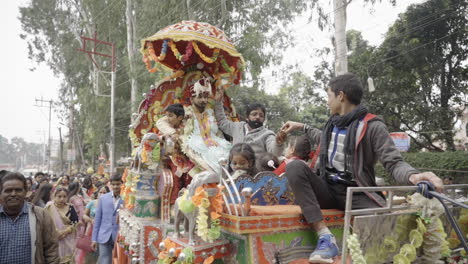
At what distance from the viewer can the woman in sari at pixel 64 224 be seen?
5117mm

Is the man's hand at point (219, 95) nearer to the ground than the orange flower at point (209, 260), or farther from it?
farther from it

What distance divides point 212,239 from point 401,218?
1319mm

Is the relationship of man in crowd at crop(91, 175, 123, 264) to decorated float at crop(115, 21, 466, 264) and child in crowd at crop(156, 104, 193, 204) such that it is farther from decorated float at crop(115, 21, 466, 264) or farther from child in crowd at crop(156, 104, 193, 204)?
child in crowd at crop(156, 104, 193, 204)

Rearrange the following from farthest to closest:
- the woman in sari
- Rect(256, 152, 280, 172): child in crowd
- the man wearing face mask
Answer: the woman in sari < the man wearing face mask < Rect(256, 152, 280, 172): child in crowd

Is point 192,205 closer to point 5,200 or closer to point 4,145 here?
point 5,200

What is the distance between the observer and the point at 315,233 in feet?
8.95

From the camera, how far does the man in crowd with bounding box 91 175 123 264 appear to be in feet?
18.1

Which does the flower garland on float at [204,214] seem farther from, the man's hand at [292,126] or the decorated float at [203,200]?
the man's hand at [292,126]

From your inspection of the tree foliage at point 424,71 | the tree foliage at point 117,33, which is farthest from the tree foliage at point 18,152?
the tree foliage at point 424,71

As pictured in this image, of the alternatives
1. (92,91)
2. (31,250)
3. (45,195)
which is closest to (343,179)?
(31,250)

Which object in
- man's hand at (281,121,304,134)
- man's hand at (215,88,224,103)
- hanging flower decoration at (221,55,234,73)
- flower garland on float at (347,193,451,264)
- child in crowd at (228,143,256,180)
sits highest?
hanging flower decoration at (221,55,234,73)

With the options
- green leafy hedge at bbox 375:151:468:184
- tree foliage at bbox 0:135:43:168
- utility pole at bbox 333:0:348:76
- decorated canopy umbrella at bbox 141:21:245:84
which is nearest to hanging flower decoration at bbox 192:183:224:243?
decorated canopy umbrella at bbox 141:21:245:84

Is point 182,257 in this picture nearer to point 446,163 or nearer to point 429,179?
point 429,179

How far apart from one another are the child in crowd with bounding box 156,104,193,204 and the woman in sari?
1748 millimetres
